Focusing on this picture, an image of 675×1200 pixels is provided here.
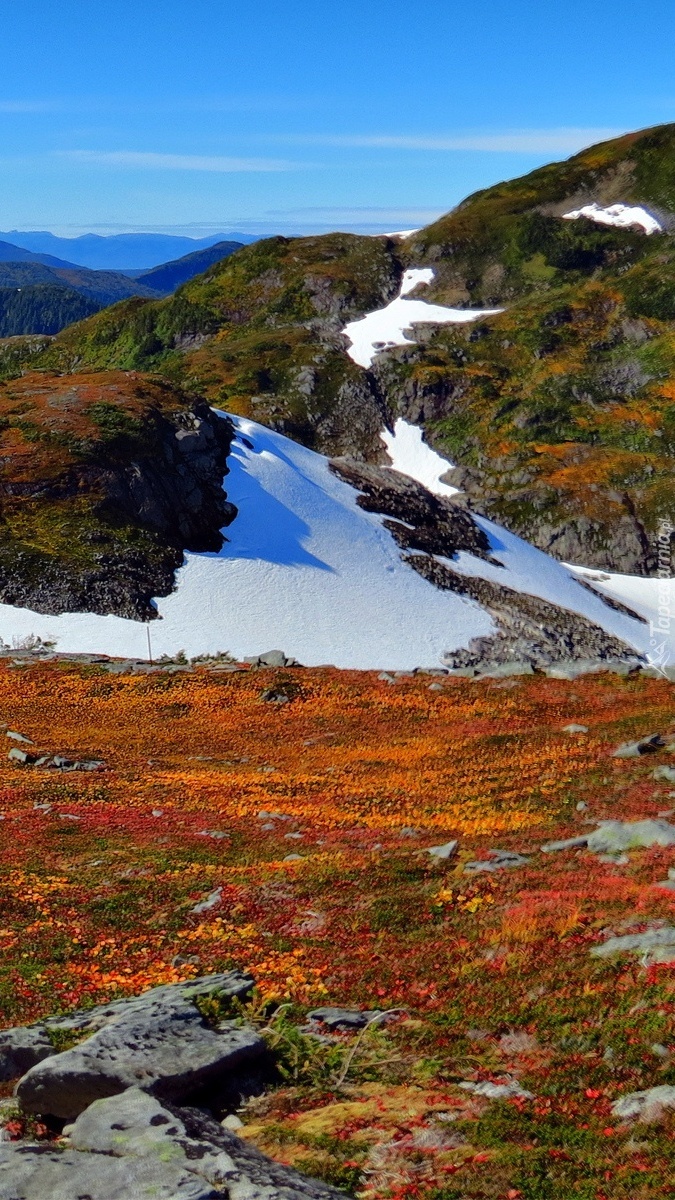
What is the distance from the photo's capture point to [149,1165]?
1055cm

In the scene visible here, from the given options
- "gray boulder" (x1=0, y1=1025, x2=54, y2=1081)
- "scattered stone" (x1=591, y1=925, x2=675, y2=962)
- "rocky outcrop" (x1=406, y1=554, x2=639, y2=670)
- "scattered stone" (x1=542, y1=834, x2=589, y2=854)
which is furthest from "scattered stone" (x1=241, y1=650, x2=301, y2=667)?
"gray boulder" (x1=0, y1=1025, x2=54, y2=1081)

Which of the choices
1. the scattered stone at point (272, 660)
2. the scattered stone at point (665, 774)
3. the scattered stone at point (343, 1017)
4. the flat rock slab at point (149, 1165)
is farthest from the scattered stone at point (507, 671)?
the flat rock slab at point (149, 1165)

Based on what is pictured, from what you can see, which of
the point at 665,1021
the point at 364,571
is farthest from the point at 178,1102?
the point at 364,571

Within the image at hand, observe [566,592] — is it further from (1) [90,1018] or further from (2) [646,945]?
(1) [90,1018]

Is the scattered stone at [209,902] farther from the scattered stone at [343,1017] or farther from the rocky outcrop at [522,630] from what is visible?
the rocky outcrop at [522,630]

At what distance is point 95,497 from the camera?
302 ft

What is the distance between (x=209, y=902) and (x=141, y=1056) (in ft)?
31.0

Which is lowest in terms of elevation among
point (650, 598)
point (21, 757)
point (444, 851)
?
point (650, 598)

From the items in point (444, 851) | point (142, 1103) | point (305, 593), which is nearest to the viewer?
point (142, 1103)

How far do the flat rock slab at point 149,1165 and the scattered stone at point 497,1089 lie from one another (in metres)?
3.04

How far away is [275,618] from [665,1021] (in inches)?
2729

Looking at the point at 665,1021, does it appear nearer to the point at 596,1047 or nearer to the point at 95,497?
the point at 596,1047

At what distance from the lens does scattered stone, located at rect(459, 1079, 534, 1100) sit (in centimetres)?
1252

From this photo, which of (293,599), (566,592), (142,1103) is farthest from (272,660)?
(142,1103)
